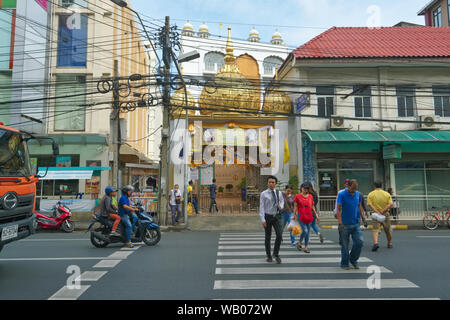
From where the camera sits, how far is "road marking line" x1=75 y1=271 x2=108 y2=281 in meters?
5.62

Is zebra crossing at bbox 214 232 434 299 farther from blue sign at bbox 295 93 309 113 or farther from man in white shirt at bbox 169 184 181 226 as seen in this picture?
blue sign at bbox 295 93 309 113

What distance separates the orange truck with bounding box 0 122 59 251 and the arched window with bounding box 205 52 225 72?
154ft

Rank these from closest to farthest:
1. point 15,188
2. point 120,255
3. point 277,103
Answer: point 15,188
point 120,255
point 277,103

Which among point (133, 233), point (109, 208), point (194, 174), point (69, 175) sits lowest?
point (133, 233)

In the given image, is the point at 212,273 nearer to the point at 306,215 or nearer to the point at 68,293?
the point at 68,293

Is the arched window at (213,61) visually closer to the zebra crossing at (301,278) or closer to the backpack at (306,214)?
the backpack at (306,214)

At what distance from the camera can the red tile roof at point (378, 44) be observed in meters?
17.3

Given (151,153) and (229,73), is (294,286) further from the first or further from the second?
(151,153)

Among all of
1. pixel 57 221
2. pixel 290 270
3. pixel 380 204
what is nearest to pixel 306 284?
pixel 290 270

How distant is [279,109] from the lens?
18625 mm

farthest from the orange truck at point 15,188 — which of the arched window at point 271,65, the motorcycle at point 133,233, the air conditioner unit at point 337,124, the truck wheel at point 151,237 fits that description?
the arched window at point 271,65

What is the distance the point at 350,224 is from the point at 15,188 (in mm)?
6253

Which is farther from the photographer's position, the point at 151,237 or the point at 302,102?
the point at 302,102

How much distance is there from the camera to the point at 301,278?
5613 millimetres
